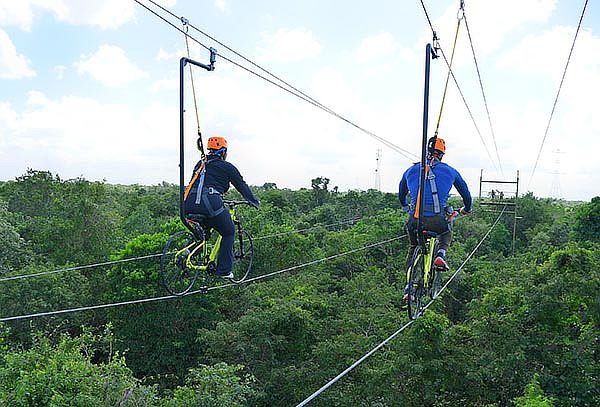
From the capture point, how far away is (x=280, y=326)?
18250 millimetres

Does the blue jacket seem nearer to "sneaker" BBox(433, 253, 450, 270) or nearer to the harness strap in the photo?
the harness strap

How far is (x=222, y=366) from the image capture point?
14883 mm

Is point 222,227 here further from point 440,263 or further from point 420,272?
point 440,263

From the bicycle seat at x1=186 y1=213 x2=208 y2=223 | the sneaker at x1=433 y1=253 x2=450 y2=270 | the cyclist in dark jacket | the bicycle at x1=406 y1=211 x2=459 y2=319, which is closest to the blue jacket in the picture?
the bicycle at x1=406 y1=211 x2=459 y2=319

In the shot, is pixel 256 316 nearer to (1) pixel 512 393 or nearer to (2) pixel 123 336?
(2) pixel 123 336

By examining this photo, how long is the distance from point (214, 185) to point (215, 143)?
40cm

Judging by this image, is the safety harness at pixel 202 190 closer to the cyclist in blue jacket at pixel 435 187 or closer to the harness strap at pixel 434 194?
the cyclist in blue jacket at pixel 435 187

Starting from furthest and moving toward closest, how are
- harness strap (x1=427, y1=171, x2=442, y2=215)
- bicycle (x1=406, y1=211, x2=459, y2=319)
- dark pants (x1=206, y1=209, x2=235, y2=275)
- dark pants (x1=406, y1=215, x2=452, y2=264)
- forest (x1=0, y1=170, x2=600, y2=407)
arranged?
1. forest (x1=0, y1=170, x2=600, y2=407)
2. bicycle (x1=406, y1=211, x2=459, y2=319)
3. dark pants (x1=206, y1=209, x2=235, y2=275)
4. dark pants (x1=406, y1=215, x2=452, y2=264)
5. harness strap (x1=427, y1=171, x2=442, y2=215)

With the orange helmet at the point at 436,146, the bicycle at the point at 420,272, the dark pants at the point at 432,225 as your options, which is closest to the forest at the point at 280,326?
the bicycle at the point at 420,272

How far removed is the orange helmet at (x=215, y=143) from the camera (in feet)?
16.6

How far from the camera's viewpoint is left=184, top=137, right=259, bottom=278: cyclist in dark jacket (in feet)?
16.4

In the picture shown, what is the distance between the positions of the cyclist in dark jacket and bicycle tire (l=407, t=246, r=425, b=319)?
1687 millimetres

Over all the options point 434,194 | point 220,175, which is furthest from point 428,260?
point 220,175

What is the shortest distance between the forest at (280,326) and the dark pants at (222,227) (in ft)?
11.6
